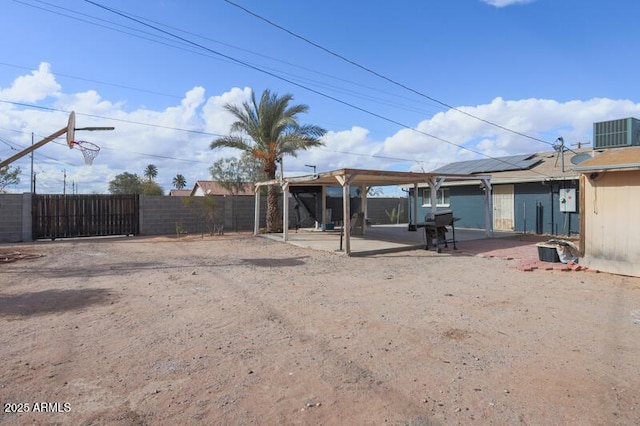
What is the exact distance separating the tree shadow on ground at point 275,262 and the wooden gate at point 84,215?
9831 millimetres

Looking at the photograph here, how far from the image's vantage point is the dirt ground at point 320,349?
312 cm

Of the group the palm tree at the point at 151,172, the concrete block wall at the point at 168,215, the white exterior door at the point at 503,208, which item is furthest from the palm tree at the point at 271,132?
the palm tree at the point at 151,172

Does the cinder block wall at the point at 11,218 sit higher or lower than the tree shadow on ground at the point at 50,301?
higher

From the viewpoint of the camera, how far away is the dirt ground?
3.12 metres

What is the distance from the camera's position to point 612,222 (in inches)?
347

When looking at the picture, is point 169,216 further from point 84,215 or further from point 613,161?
point 613,161

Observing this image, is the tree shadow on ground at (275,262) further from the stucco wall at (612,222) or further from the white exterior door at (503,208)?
the white exterior door at (503,208)

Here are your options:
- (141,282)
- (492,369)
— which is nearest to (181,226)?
(141,282)

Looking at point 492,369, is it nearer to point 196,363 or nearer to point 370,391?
point 370,391

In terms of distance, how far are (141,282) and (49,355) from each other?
151 inches

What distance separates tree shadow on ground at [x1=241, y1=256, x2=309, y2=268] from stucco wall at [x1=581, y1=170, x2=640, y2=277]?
6.59 m

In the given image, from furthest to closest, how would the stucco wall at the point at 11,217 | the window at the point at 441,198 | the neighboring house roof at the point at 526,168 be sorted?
the window at the point at 441,198 < the neighboring house roof at the point at 526,168 < the stucco wall at the point at 11,217

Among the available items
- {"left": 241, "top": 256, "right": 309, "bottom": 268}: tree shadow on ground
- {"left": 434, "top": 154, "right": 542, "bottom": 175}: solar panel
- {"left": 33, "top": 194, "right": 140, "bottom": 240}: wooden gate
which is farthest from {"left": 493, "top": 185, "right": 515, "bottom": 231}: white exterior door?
{"left": 33, "top": 194, "right": 140, "bottom": 240}: wooden gate

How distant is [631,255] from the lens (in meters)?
8.48
